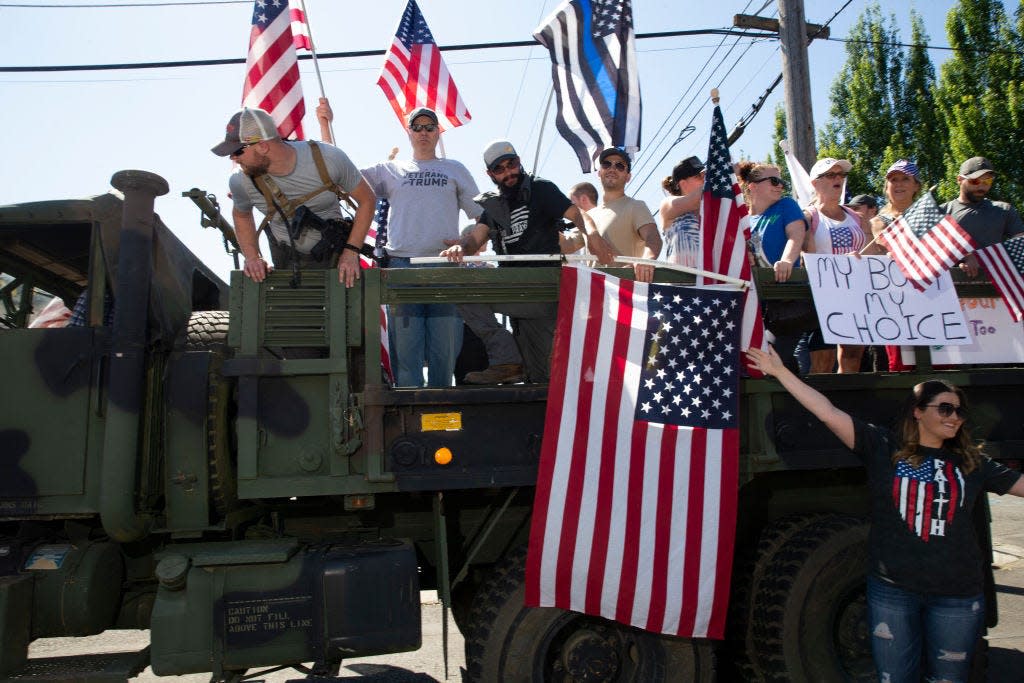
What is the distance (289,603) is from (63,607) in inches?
41.5

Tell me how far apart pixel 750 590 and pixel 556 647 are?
1007 mm

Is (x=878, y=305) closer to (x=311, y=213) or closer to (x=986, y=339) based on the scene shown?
(x=986, y=339)

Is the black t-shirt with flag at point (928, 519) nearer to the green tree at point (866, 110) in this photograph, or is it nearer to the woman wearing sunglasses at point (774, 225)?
the woman wearing sunglasses at point (774, 225)

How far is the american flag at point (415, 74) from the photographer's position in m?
7.47

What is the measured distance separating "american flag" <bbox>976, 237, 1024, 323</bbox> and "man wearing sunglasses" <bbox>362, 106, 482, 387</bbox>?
3.01m

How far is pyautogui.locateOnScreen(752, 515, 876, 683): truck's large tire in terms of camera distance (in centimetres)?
367

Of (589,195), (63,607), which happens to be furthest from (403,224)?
(63,607)

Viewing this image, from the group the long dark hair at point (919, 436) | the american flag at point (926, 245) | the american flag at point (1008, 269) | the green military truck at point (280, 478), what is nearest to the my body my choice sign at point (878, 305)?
the american flag at point (926, 245)

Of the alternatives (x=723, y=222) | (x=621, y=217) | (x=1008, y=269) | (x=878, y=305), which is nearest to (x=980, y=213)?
(x=1008, y=269)

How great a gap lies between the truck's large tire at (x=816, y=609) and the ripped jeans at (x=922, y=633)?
→ 40 centimetres

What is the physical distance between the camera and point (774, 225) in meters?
Result: 4.70

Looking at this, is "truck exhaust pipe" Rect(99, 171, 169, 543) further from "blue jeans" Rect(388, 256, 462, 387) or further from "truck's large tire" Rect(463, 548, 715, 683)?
"truck's large tire" Rect(463, 548, 715, 683)

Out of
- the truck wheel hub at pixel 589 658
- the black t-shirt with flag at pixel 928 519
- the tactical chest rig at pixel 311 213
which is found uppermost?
the tactical chest rig at pixel 311 213

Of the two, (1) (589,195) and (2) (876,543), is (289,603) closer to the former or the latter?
(2) (876,543)
